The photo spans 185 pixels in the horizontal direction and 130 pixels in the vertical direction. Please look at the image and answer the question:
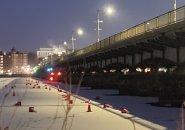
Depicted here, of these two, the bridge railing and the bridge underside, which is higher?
the bridge railing

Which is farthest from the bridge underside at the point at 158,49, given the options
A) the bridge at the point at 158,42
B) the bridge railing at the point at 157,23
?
the bridge railing at the point at 157,23

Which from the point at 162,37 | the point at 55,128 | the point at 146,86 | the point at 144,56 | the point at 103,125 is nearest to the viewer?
the point at 55,128

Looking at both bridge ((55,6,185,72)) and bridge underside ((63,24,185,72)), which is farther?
bridge underside ((63,24,185,72))

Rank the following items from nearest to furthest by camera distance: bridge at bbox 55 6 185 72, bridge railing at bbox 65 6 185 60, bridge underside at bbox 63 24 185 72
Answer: bridge railing at bbox 65 6 185 60 → bridge at bbox 55 6 185 72 → bridge underside at bbox 63 24 185 72

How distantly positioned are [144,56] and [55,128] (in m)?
35.7

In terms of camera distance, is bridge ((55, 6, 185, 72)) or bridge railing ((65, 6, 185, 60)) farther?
bridge ((55, 6, 185, 72))

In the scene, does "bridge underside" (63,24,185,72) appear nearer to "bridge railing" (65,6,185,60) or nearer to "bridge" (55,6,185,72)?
"bridge" (55,6,185,72)

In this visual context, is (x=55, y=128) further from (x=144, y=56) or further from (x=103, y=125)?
(x=144, y=56)

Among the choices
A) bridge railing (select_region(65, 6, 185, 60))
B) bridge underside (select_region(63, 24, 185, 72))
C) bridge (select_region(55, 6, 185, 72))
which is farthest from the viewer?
bridge underside (select_region(63, 24, 185, 72))

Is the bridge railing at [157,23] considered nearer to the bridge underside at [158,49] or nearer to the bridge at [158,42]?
the bridge at [158,42]

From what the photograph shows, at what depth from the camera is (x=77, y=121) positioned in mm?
19984

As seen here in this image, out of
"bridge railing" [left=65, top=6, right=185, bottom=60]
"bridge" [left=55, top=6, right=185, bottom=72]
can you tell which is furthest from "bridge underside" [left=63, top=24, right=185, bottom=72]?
"bridge railing" [left=65, top=6, right=185, bottom=60]

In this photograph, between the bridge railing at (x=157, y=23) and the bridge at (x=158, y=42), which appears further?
the bridge at (x=158, y=42)

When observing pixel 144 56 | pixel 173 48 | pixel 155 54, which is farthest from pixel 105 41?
pixel 173 48
